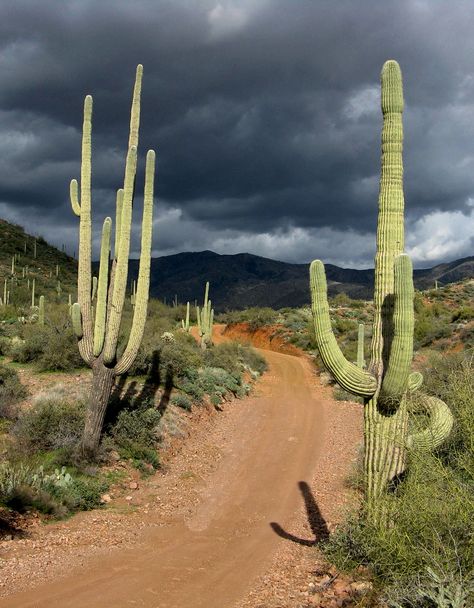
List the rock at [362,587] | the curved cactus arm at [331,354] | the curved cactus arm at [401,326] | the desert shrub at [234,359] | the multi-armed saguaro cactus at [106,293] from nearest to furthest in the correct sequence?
1. the rock at [362,587]
2. the curved cactus arm at [401,326]
3. the curved cactus arm at [331,354]
4. the multi-armed saguaro cactus at [106,293]
5. the desert shrub at [234,359]

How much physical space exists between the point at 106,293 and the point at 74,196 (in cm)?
241

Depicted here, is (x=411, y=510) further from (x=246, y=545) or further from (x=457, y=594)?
(x=246, y=545)

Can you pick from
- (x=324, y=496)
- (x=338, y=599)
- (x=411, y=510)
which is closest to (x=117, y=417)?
(x=324, y=496)

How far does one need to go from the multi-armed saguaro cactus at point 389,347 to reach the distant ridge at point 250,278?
106 m

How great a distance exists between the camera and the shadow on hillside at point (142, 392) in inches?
487

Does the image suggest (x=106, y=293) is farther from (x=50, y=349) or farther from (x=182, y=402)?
(x=50, y=349)

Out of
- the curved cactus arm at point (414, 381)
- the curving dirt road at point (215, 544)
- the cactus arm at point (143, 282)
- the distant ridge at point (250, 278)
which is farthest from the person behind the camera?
the distant ridge at point (250, 278)

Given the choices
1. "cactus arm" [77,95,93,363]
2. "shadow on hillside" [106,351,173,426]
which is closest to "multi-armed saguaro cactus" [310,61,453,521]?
"cactus arm" [77,95,93,363]

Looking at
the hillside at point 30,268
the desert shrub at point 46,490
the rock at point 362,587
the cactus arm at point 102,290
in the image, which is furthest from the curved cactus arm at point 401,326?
the hillside at point 30,268

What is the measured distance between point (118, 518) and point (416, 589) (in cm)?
533

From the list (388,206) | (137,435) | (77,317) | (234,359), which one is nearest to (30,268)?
(234,359)

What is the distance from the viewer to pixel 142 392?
1402cm

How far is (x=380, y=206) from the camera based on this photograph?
6.52 meters

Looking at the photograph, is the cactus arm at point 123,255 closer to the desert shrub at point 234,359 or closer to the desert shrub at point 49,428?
the desert shrub at point 49,428
